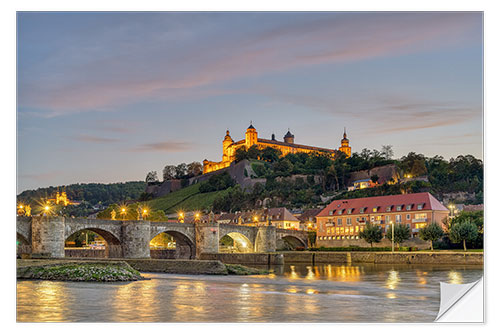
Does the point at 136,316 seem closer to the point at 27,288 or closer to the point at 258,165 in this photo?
the point at 27,288

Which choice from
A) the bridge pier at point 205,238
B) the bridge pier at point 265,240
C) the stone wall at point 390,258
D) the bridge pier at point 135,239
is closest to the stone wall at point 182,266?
the bridge pier at point 135,239

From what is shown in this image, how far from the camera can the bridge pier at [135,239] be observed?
1769 inches

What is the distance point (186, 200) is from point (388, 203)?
7875cm

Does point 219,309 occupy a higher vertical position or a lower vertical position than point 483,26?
lower

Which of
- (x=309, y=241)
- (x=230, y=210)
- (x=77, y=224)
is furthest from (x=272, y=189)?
(x=77, y=224)

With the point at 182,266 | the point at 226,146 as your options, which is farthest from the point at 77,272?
the point at 226,146

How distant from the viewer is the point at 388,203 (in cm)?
6931

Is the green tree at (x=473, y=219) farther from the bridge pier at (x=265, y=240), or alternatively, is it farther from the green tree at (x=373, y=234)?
the bridge pier at (x=265, y=240)

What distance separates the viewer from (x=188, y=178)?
536ft

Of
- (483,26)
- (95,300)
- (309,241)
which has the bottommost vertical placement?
(309,241)

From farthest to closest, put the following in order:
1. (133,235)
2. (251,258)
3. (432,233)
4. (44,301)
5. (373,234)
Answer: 1. (373,234)
2. (432,233)
3. (251,258)
4. (133,235)
5. (44,301)

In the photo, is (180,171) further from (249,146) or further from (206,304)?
(206,304)

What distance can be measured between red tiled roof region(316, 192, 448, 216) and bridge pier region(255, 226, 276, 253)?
46.1 feet
